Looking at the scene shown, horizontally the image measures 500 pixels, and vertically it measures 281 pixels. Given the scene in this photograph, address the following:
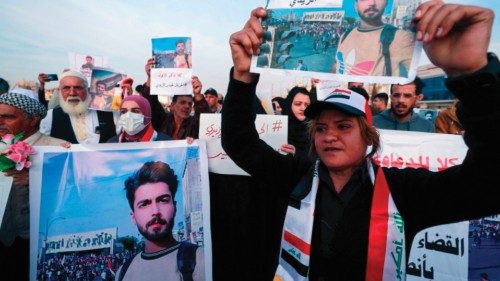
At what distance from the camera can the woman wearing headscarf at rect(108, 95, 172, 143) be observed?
9.32 ft

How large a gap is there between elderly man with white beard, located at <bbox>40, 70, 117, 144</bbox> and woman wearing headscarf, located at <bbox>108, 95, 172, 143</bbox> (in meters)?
0.69

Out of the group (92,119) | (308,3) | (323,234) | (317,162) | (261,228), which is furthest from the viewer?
(92,119)

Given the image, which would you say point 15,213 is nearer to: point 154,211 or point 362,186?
point 154,211

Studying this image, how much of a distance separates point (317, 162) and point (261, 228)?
1038mm

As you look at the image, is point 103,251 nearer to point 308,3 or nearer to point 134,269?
point 134,269

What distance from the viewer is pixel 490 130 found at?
3.50ft

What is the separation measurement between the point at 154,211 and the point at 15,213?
2.85 feet

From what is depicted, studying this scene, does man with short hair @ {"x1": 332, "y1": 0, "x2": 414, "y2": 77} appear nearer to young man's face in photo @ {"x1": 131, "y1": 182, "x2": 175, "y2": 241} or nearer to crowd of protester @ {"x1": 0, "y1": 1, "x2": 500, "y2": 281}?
crowd of protester @ {"x1": 0, "y1": 1, "x2": 500, "y2": 281}

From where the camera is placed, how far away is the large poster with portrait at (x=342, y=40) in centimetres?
115

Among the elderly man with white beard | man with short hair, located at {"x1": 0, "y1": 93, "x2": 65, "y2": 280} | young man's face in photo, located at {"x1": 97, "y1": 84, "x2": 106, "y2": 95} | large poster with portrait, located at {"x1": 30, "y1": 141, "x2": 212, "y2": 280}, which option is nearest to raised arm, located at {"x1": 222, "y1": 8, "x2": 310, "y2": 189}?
large poster with portrait, located at {"x1": 30, "y1": 141, "x2": 212, "y2": 280}

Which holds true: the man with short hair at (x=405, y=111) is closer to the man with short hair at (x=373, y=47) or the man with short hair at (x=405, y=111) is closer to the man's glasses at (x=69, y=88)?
the man with short hair at (x=373, y=47)

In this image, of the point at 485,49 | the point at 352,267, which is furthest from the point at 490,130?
the point at 352,267

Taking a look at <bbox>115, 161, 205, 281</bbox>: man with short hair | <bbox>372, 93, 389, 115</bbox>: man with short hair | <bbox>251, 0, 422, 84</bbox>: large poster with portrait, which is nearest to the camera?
<bbox>251, 0, 422, 84</bbox>: large poster with portrait

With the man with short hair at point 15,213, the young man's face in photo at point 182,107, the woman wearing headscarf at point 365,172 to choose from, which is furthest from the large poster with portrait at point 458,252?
the young man's face in photo at point 182,107
